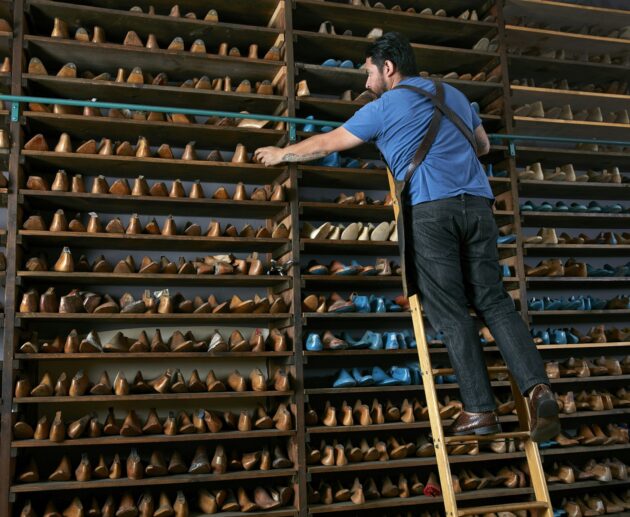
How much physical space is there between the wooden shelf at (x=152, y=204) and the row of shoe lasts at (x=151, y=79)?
2.19 feet

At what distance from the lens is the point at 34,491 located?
3.24 metres

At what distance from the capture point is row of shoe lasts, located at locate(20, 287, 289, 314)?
3.23 m

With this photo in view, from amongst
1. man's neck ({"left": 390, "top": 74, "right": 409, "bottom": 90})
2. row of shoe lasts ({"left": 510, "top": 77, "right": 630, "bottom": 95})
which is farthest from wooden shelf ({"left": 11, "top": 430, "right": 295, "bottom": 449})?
row of shoe lasts ({"left": 510, "top": 77, "right": 630, "bottom": 95})

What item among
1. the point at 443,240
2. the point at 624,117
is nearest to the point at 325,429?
the point at 443,240

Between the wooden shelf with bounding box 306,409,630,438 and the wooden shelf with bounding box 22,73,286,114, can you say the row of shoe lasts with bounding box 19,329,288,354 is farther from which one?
the wooden shelf with bounding box 22,73,286,114

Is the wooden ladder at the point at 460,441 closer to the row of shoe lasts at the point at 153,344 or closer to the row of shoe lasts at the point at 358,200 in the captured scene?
the row of shoe lasts at the point at 153,344

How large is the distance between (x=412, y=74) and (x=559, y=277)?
2.07m

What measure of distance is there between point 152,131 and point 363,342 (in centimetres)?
173

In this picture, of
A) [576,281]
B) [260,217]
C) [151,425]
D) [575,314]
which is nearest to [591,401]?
[575,314]

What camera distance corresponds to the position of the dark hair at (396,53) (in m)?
2.70

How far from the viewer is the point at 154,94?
3.66 meters

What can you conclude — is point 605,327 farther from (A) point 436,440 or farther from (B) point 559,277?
(A) point 436,440

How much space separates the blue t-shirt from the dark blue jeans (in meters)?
0.06

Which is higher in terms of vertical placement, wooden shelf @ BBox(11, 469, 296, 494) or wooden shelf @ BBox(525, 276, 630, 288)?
wooden shelf @ BBox(525, 276, 630, 288)
